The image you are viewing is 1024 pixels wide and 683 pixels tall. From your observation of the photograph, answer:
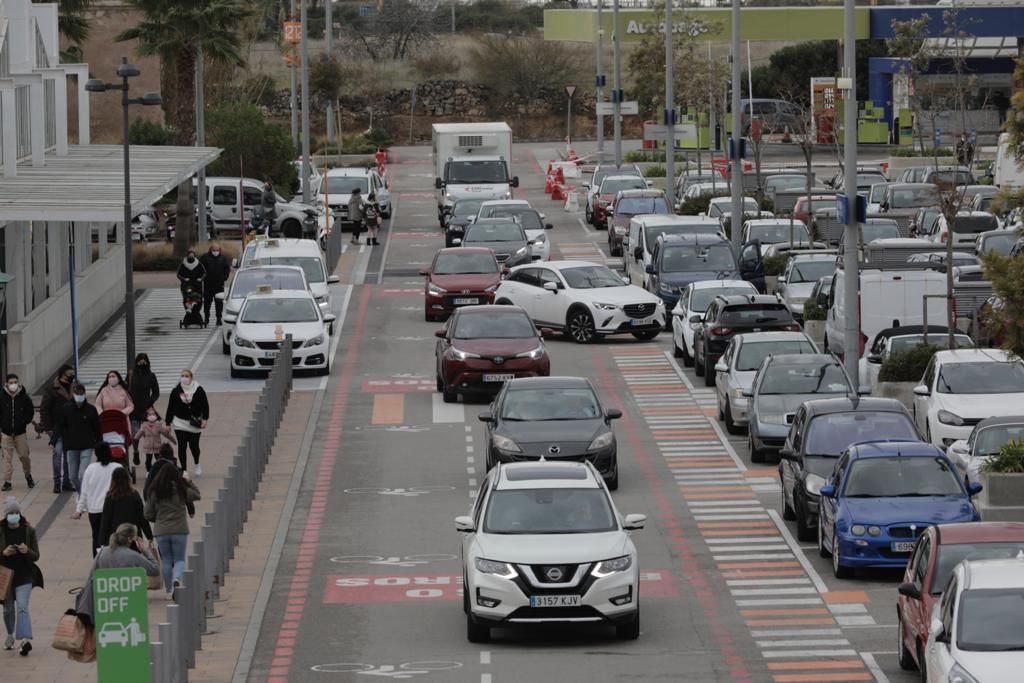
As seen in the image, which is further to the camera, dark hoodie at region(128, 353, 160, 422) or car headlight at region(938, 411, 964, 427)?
dark hoodie at region(128, 353, 160, 422)

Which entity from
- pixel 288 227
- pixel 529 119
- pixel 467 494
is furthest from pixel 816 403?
pixel 529 119

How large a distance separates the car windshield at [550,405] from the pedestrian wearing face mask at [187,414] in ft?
13.4

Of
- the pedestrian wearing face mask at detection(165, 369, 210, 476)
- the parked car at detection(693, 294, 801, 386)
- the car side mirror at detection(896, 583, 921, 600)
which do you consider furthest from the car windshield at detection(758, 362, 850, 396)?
the car side mirror at detection(896, 583, 921, 600)

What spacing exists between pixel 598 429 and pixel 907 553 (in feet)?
20.8

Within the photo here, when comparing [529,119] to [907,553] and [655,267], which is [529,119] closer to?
[655,267]

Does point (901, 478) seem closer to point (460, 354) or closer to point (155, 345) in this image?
point (460, 354)

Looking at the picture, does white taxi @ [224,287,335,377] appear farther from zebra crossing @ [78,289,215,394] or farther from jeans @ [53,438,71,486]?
jeans @ [53,438,71,486]

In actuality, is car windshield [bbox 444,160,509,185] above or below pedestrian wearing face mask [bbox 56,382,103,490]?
above

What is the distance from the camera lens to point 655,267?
43031 millimetres

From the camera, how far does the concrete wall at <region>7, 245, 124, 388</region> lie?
114ft

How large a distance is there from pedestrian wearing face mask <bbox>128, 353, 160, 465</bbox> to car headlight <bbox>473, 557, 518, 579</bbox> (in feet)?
32.9

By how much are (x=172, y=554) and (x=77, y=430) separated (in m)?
5.53

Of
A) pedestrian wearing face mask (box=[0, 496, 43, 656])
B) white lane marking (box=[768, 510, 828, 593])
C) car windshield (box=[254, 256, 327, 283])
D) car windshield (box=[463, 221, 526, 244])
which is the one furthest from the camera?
car windshield (box=[463, 221, 526, 244])

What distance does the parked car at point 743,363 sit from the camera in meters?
31.5
